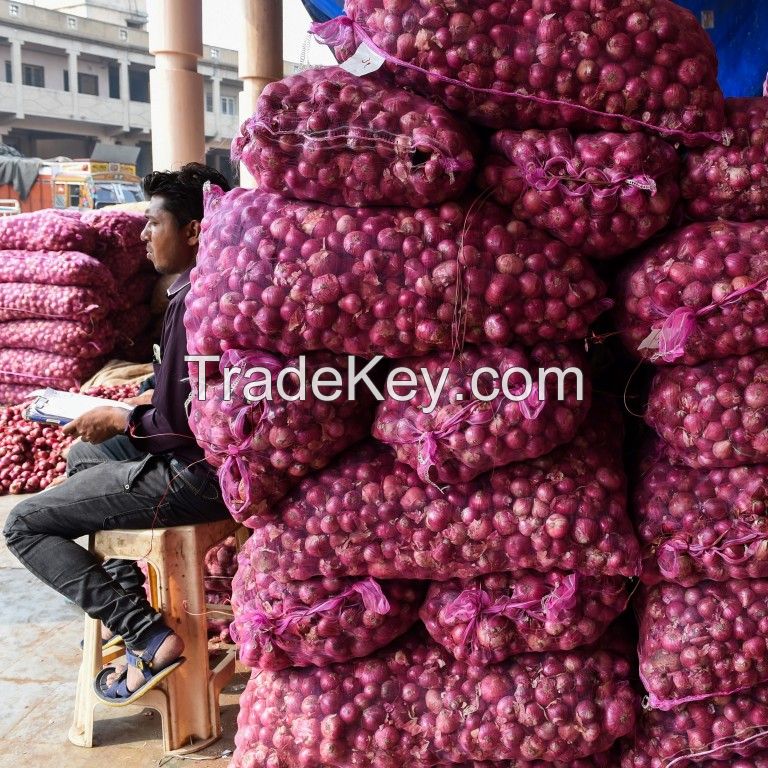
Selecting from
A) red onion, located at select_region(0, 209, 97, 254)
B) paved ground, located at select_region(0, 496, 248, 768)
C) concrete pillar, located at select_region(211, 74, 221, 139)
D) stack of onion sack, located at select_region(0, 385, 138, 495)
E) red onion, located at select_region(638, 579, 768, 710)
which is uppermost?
concrete pillar, located at select_region(211, 74, 221, 139)

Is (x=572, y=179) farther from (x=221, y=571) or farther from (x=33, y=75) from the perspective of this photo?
(x=33, y=75)

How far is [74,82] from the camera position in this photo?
90.4 ft

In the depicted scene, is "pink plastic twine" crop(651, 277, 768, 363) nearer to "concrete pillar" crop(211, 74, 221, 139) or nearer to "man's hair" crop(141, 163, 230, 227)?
"man's hair" crop(141, 163, 230, 227)

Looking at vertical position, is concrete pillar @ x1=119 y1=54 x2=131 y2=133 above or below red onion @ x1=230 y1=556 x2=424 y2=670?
above

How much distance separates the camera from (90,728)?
2.19m

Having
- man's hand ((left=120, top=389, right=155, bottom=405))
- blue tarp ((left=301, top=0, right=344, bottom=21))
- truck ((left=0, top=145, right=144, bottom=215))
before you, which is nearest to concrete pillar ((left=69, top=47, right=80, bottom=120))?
truck ((left=0, top=145, right=144, bottom=215))

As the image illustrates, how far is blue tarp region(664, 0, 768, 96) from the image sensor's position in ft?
9.34

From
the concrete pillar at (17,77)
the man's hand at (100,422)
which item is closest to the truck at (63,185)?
the concrete pillar at (17,77)

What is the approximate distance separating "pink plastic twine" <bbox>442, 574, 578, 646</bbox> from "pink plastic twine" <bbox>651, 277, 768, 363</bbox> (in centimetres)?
44

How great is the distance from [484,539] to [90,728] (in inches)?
54.6

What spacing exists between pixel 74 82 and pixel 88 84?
1034mm

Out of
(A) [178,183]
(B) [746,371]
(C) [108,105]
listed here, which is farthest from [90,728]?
(C) [108,105]

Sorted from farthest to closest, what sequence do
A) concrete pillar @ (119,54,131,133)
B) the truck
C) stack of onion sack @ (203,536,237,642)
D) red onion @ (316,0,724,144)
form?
concrete pillar @ (119,54,131,133)
the truck
stack of onion sack @ (203,536,237,642)
red onion @ (316,0,724,144)

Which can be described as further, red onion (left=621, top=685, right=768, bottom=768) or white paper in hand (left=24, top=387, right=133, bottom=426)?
→ white paper in hand (left=24, top=387, right=133, bottom=426)
